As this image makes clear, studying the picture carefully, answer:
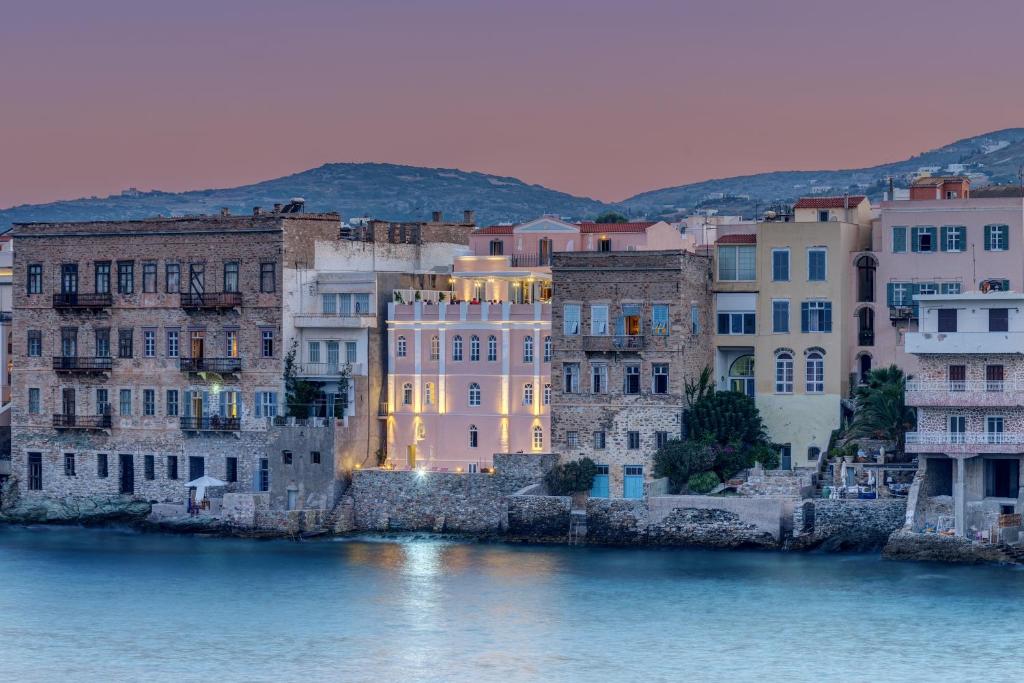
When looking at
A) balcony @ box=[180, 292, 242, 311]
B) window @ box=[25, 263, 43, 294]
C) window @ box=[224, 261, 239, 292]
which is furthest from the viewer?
window @ box=[25, 263, 43, 294]

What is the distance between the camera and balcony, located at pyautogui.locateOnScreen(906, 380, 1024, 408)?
207 ft

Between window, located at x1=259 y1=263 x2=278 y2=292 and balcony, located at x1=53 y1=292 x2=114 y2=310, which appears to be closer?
window, located at x1=259 y1=263 x2=278 y2=292

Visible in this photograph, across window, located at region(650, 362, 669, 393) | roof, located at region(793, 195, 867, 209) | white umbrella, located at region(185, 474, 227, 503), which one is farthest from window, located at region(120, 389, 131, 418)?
roof, located at region(793, 195, 867, 209)

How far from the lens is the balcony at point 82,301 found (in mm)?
74500

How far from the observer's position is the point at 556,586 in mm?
61531

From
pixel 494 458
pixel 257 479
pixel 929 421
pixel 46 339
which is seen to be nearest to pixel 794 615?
pixel 929 421

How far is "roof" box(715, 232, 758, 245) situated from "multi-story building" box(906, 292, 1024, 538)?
25.5ft

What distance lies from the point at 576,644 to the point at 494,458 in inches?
556

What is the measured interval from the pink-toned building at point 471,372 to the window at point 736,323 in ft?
12.6

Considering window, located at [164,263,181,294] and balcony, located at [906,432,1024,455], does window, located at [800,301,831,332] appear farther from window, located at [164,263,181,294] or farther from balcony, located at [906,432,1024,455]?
window, located at [164,263,181,294]

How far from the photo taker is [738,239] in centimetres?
7088

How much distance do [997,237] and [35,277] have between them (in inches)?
1220

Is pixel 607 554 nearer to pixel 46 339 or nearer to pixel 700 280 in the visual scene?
pixel 700 280

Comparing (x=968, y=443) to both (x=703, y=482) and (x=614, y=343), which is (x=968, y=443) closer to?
(x=703, y=482)
